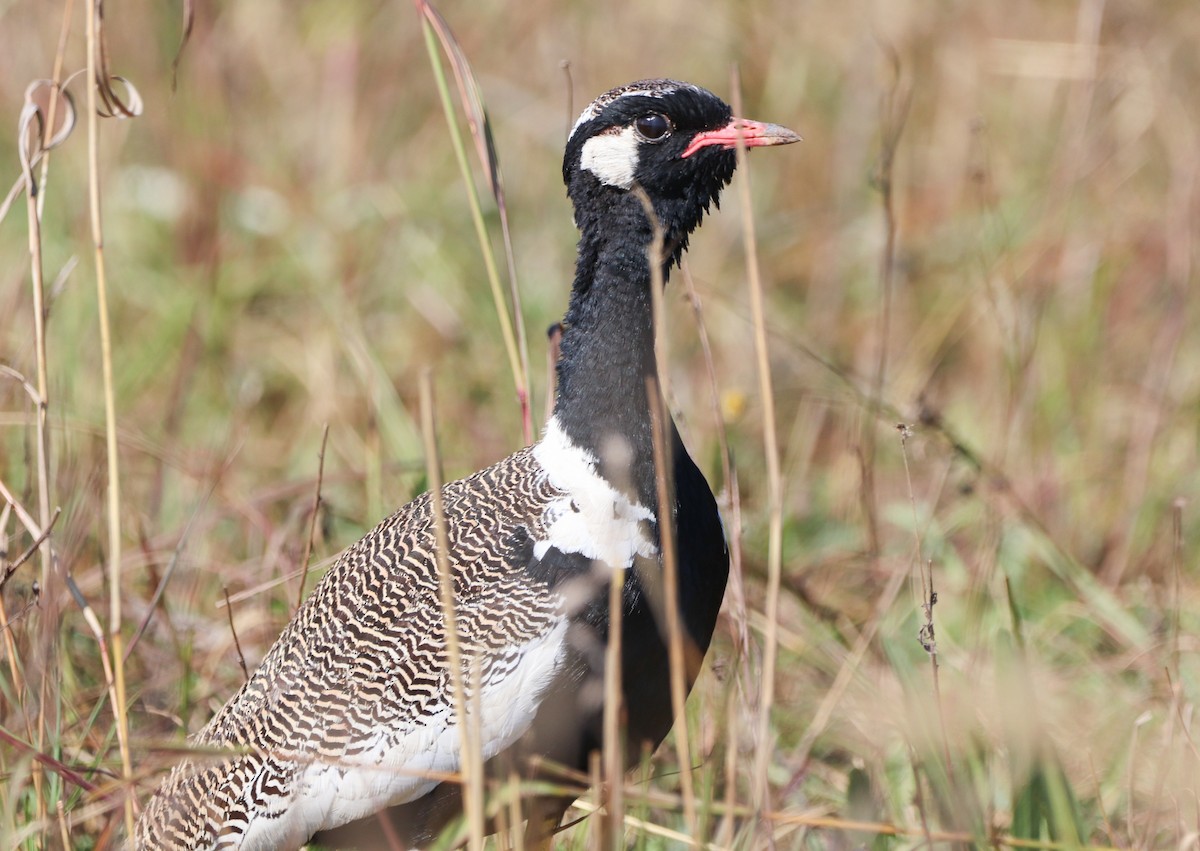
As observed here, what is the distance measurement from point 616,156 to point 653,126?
9 centimetres

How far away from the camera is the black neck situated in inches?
117

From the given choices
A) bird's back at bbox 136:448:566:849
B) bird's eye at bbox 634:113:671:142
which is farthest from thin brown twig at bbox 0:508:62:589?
bird's eye at bbox 634:113:671:142

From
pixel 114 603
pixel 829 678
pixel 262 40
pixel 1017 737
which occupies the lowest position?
pixel 829 678

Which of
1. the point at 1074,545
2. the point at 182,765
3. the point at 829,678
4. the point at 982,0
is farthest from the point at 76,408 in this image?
the point at 982,0

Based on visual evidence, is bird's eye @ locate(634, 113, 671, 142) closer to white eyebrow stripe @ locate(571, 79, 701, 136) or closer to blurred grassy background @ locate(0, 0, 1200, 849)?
white eyebrow stripe @ locate(571, 79, 701, 136)

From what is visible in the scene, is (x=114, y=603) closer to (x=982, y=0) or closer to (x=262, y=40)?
(x=262, y=40)

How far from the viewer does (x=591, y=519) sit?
2896 mm

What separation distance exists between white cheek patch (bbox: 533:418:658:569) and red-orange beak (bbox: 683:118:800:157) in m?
0.65

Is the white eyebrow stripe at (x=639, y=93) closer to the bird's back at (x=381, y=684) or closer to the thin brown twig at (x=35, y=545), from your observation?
the bird's back at (x=381, y=684)

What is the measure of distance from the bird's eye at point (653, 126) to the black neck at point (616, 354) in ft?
0.50

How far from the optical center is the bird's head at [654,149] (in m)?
2.97

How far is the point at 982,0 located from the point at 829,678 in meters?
3.82

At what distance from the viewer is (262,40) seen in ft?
21.9

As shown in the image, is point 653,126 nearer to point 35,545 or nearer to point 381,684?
point 381,684
